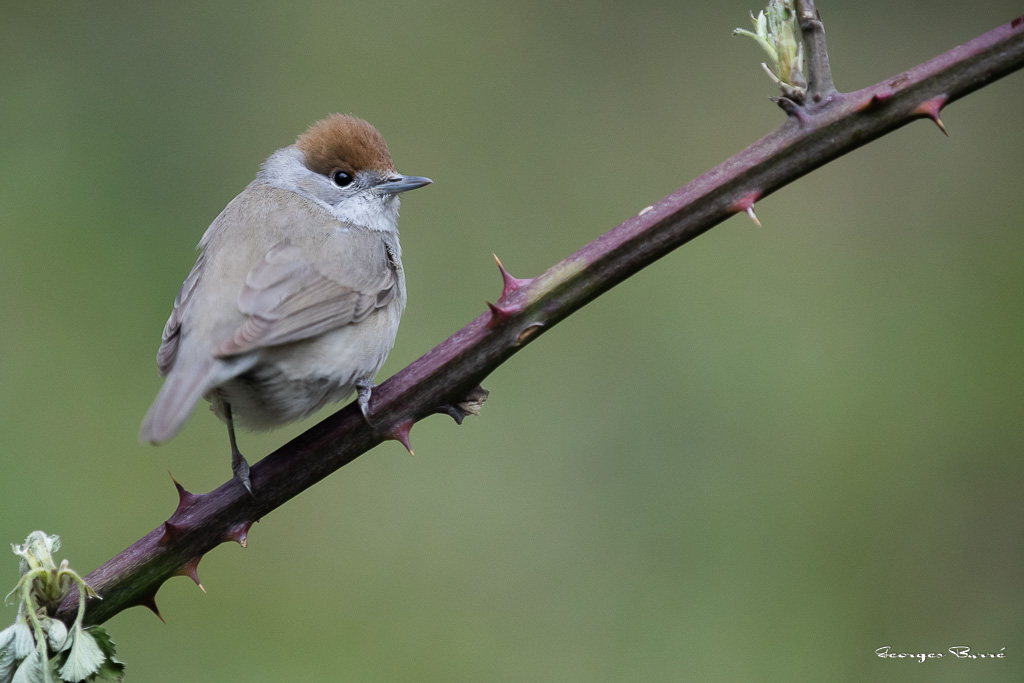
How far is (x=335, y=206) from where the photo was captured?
4.11m

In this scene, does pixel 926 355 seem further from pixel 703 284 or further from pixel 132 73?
pixel 132 73

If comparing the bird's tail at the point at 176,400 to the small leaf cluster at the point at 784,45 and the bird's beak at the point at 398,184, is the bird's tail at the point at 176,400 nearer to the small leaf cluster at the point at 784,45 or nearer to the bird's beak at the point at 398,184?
the bird's beak at the point at 398,184

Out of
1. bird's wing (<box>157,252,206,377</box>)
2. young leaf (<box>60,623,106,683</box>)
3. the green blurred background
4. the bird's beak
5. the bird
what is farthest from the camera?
the green blurred background

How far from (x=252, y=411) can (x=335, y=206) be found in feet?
3.79

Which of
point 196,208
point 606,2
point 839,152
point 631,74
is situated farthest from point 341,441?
point 606,2

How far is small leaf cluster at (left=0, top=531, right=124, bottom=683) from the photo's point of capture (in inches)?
85.2

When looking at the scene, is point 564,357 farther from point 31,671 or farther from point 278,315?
point 31,671

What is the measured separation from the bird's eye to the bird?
128 millimetres

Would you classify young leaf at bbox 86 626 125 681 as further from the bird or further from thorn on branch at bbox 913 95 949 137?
thorn on branch at bbox 913 95 949 137

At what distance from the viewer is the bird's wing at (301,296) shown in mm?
3043

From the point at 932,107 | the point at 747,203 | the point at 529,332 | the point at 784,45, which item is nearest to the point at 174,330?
the point at 529,332

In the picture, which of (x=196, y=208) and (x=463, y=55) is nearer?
(x=196, y=208)

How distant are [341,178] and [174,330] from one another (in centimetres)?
124

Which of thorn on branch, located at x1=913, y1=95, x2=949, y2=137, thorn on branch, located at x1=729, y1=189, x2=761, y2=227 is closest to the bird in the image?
thorn on branch, located at x1=729, y1=189, x2=761, y2=227
